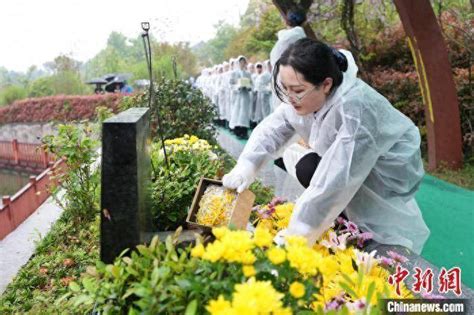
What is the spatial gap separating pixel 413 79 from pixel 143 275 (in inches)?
287

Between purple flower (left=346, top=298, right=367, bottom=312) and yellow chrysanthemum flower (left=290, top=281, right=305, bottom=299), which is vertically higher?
yellow chrysanthemum flower (left=290, top=281, right=305, bottom=299)

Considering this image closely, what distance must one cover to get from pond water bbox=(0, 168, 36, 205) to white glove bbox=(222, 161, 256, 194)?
60.3 ft

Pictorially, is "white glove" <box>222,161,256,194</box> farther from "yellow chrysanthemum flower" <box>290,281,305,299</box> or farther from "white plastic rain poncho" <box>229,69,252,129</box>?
"white plastic rain poncho" <box>229,69,252,129</box>

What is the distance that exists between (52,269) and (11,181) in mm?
18767

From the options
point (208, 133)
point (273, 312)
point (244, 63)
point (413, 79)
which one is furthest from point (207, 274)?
point (244, 63)

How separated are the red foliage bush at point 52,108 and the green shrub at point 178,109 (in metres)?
13.5

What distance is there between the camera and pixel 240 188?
89.7 inches

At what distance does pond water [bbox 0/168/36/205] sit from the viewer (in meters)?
19.3

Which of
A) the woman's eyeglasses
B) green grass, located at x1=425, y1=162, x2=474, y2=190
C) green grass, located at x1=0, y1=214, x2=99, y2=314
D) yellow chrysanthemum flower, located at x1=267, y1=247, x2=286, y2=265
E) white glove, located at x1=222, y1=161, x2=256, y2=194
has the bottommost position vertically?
green grass, located at x1=425, y1=162, x2=474, y2=190

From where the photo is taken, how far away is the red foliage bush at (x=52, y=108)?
67.9 feet

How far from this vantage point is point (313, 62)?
80.8 inches

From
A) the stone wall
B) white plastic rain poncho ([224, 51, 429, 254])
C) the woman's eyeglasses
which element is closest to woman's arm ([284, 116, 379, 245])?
white plastic rain poncho ([224, 51, 429, 254])

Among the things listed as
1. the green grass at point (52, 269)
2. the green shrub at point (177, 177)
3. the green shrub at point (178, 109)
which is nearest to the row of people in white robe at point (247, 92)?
the green shrub at point (178, 109)

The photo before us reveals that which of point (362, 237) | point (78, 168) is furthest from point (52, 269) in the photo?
point (362, 237)
